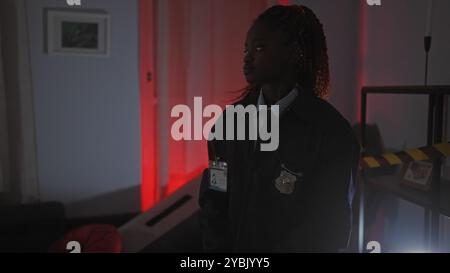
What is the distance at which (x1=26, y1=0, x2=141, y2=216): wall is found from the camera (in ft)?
8.25

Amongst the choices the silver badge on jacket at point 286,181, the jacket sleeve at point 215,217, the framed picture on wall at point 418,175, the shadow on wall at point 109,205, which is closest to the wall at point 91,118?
the shadow on wall at point 109,205

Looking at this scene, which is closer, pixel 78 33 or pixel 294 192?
pixel 294 192

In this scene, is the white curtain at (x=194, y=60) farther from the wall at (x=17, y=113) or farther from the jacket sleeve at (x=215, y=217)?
the jacket sleeve at (x=215, y=217)

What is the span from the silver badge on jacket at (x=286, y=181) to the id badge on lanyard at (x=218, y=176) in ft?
0.38

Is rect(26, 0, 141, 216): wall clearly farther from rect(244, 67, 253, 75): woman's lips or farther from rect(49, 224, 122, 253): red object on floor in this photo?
rect(244, 67, 253, 75): woman's lips

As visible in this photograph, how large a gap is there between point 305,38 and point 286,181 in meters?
0.27

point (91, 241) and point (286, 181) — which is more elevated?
point (286, 181)

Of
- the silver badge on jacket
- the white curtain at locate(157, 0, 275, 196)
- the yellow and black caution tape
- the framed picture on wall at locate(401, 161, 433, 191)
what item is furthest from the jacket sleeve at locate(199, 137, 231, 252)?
the white curtain at locate(157, 0, 275, 196)

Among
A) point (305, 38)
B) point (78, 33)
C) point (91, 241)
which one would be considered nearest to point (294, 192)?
point (305, 38)

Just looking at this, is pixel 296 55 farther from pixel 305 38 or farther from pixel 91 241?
pixel 91 241

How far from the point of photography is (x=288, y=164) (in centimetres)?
75
